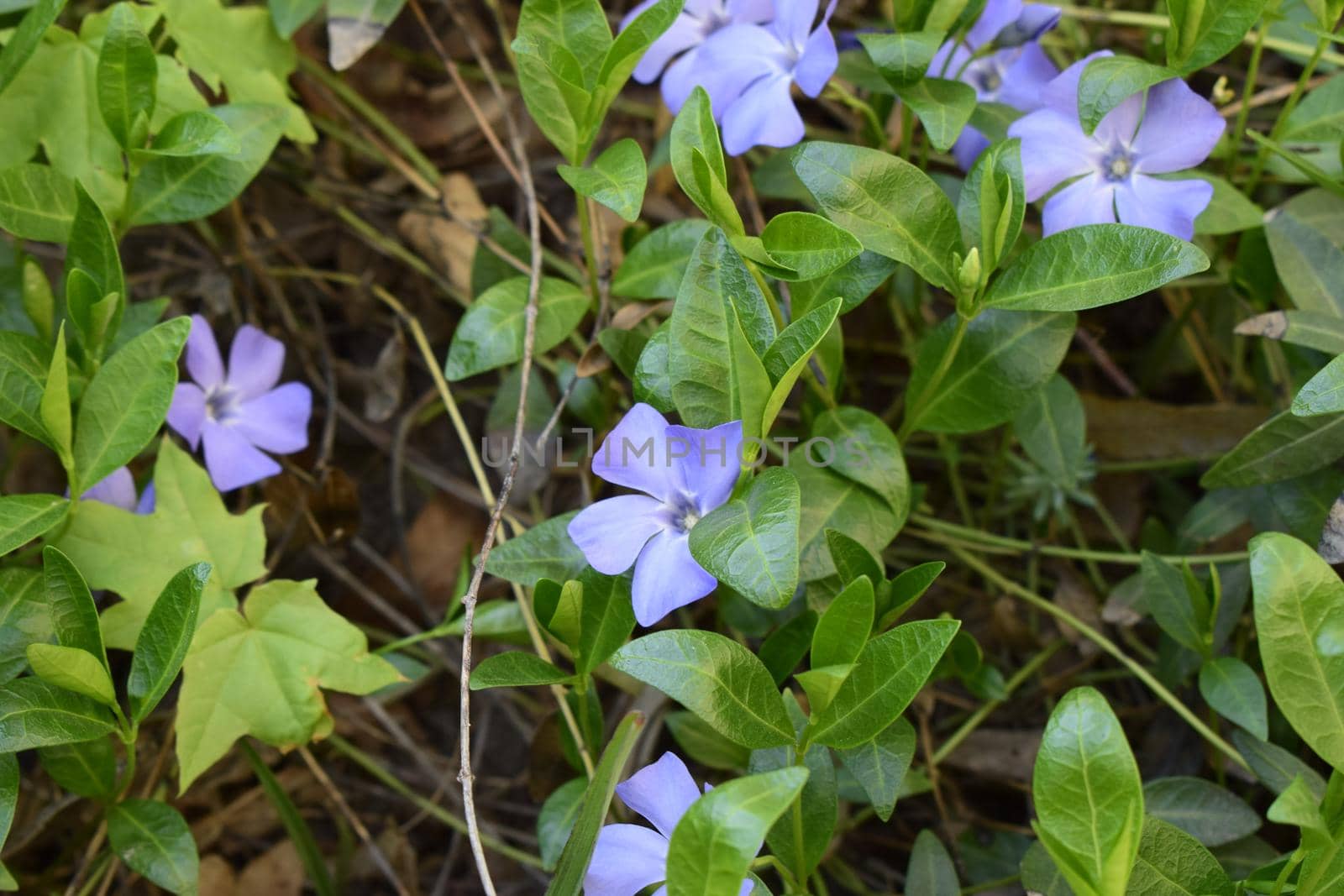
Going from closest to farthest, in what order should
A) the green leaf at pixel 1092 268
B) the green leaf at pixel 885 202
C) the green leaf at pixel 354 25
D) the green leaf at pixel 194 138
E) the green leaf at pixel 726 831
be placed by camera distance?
the green leaf at pixel 726 831, the green leaf at pixel 1092 268, the green leaf at pixel 885 202, the green leaf at pixel 194 138, the green leaf at pixel 354 25

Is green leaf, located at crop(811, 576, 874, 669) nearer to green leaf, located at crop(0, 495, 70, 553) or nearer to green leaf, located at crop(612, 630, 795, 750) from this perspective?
green leaf, located at crop(612, 630, 795, 750)

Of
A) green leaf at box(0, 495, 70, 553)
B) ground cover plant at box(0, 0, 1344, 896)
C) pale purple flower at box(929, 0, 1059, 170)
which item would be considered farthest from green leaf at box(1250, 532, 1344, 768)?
green leaf at box(0, 495, 70, 553)

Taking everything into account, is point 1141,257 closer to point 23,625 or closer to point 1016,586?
point 1016,586

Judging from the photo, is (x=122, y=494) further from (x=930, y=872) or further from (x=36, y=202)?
(x=930, y=872)

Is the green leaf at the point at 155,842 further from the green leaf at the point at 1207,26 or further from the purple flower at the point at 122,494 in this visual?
the green leaf at the point at 1207,26

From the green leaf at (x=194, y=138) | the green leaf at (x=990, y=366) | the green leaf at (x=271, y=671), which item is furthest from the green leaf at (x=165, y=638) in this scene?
the green leaf at (x=990, y=366)

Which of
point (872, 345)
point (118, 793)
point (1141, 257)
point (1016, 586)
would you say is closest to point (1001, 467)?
point (1016, 586)

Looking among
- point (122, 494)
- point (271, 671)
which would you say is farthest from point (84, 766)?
point (122, 494)
